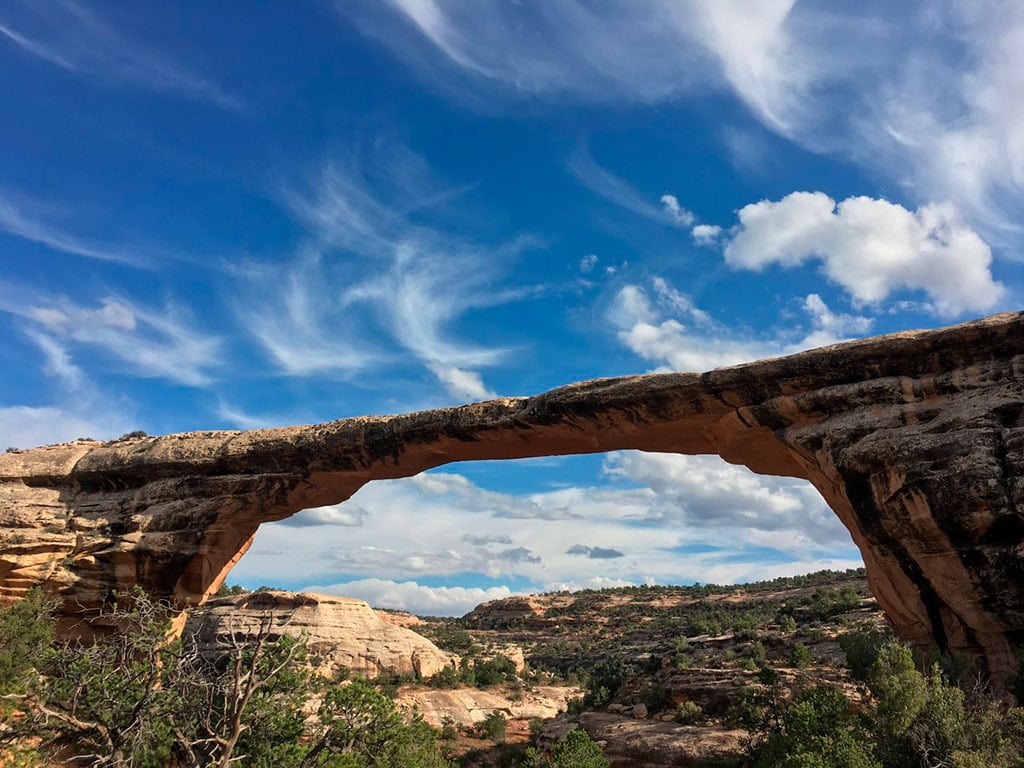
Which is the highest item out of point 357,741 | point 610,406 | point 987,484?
point 610,406

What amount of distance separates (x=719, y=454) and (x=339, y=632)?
91.9ft

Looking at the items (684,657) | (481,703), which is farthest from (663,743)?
(481,703)

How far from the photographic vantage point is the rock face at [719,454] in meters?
12.5

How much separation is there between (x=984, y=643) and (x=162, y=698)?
14695 mm

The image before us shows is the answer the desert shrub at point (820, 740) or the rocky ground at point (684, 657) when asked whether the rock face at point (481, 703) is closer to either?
the rocky ground at point (684, 657)

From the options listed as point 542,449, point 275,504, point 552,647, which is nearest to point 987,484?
point 542,449

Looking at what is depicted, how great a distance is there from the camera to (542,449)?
18.1 m

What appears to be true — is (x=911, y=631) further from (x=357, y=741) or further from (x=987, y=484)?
(x=357, y=741)

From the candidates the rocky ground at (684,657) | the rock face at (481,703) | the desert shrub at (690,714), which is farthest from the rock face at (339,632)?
the desert shrub at (690,714)

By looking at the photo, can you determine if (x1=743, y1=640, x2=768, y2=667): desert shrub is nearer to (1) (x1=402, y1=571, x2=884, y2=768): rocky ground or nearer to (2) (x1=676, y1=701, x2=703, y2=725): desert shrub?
(1) (x1=402, y1=571, x2=884, y2=768): rocky ground

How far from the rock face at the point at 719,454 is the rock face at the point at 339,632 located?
60.0 feet

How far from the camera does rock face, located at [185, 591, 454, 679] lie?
36.3 m

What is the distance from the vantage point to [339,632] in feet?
Answer: 124

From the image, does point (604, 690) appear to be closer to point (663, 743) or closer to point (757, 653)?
point (757, 653)
